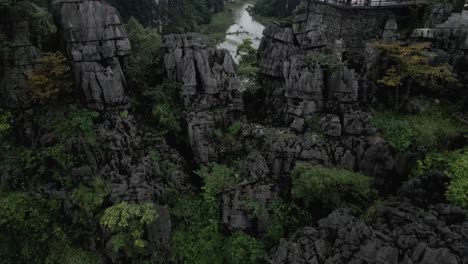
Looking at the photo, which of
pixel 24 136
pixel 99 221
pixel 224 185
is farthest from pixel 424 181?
pixel 24 136

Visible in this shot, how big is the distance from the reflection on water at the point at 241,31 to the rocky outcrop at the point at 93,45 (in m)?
23.7

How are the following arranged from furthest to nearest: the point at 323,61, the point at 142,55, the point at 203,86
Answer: the point at 142,55
the point at 203,86
the point at 323,61

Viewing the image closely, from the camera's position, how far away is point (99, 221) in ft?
62.2

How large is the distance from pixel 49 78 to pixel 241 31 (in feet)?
137

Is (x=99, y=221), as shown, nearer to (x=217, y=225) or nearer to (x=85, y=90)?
(x=217, y=225)

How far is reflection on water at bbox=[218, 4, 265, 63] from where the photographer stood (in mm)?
50406

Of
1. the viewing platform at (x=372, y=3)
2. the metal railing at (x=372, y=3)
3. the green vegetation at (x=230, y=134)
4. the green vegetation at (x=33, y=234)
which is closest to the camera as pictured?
the green vegetation at (x=33, y=234)

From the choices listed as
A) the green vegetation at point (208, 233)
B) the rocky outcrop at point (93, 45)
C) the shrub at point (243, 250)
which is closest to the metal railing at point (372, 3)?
the green vegetation at point (208, 233)

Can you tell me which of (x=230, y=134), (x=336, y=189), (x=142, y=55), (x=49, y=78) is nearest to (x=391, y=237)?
(x=336, y=189)

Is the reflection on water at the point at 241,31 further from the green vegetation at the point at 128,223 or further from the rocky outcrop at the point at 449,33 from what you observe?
the green vegetation at the point at 128,223

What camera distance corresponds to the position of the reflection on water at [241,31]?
50406 mm

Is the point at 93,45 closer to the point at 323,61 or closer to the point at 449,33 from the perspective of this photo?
the point at 323,61

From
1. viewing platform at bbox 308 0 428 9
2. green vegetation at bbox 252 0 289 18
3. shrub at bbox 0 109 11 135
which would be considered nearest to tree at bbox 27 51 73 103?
shrub at bbox 0 109 11 135

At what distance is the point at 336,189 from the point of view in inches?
726
